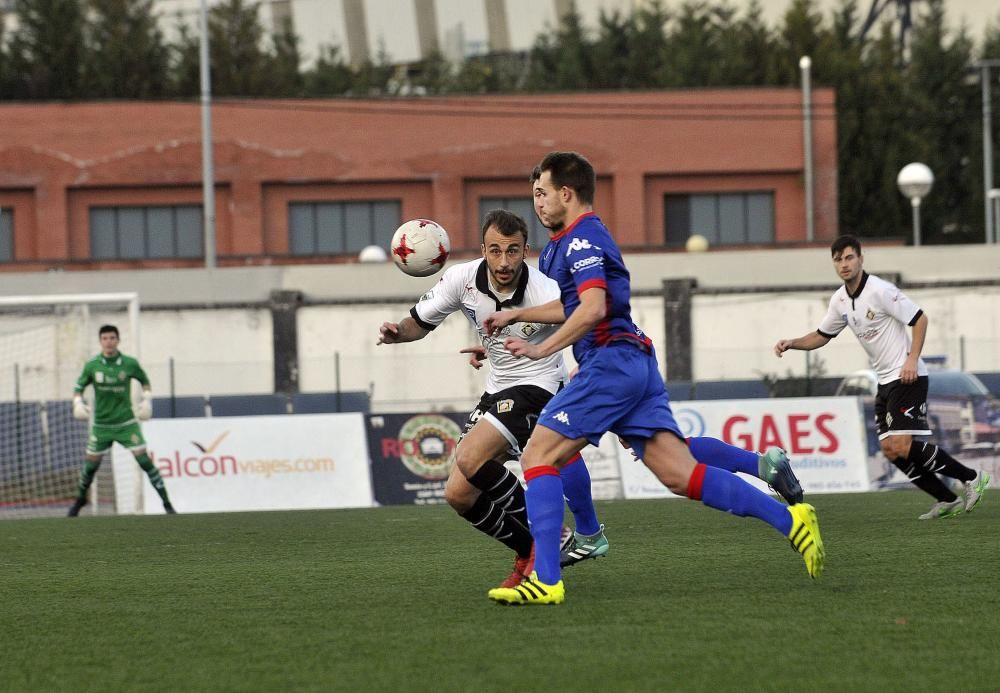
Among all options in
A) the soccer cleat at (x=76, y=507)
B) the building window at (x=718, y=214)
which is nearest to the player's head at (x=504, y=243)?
the soccer cleat at (x=76, y=507)

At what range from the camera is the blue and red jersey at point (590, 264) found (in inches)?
264

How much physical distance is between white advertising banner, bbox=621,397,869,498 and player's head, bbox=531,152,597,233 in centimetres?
1040

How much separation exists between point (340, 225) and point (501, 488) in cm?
3666

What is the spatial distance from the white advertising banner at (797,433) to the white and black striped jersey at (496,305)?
9405 mm

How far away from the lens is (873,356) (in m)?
11.8

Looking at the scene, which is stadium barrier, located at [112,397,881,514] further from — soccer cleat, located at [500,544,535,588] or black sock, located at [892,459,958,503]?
soccer cleat, located at [500,544,535,588]

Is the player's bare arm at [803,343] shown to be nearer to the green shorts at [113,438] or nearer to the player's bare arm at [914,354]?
the player's bare arm at [914,354]

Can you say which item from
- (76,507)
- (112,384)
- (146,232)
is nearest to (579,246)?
(112,384)

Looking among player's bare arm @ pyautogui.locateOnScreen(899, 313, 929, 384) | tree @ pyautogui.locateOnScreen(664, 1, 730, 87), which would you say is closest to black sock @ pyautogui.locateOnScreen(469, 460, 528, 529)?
player's bare arm @ pyautogui.locateOnScreen(899, 313, 929, 384)

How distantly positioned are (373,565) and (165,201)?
3616 centimetres

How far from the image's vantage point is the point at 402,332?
24.8 feet

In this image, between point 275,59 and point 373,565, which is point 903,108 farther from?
point 373,565

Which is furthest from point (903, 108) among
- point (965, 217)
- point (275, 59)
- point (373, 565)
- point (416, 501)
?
point (373, 565)

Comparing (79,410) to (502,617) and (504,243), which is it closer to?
(504,243)
